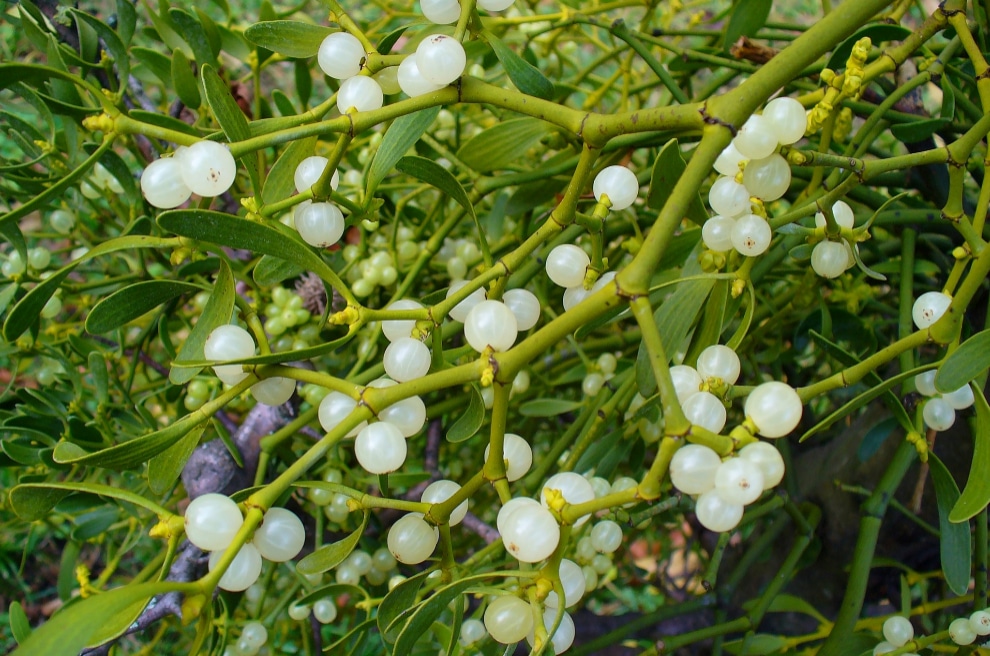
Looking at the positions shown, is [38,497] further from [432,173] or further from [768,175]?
[768,175]

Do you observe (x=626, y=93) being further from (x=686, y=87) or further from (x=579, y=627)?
(x=579, y=627)

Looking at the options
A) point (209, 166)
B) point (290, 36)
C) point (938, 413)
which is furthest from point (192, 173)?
point (938, 413)

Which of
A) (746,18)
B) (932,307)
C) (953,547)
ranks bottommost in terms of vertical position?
(953,547)

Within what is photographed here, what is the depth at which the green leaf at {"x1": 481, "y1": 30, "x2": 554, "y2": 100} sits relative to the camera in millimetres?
423

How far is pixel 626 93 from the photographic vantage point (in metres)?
0.68

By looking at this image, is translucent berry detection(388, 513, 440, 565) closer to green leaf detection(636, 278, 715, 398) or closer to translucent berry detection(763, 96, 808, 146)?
green leaf detection(636, 278, 715, 398)

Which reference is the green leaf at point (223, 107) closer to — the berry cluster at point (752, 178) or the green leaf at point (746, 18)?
the berry cluster at point (752, 178)

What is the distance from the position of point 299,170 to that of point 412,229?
0.32 metres

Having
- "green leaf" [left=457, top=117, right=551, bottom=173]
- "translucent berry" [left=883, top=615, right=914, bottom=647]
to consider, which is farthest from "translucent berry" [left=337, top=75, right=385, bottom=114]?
"translucent berry" [left=883, top=615, right=914, bottom=647]

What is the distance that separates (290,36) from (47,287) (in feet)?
0.63

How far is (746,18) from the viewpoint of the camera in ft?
1.98

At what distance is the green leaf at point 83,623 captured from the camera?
11.4 inches

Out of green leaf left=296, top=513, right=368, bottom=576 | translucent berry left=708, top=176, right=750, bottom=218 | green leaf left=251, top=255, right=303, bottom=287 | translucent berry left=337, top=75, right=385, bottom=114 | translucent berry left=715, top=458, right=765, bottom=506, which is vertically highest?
translucent berry left=337, top=75, right=385, bottom=114

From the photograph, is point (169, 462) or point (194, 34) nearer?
point (169, 462)
